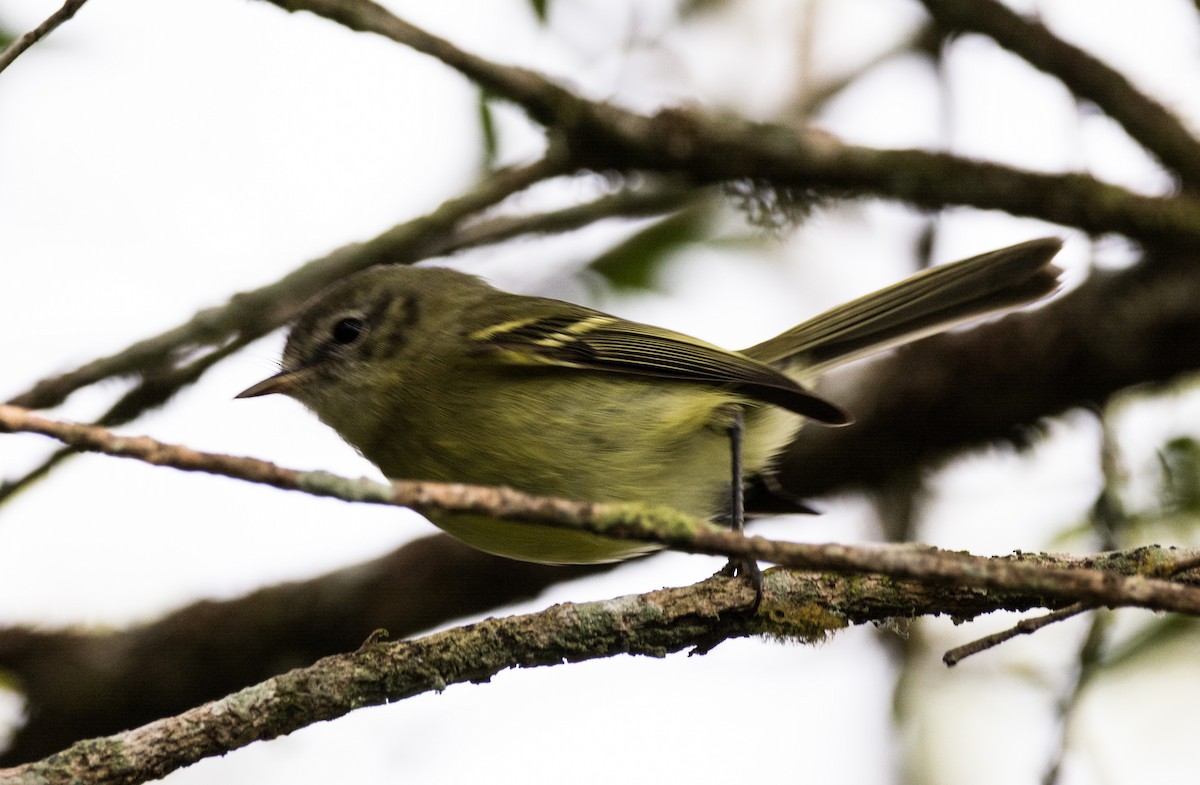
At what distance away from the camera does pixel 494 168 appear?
4.84 m

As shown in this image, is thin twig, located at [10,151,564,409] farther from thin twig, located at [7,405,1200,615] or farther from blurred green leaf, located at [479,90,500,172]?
thin twig, located at [7,405,1200,615]

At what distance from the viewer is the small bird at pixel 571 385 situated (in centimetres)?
363

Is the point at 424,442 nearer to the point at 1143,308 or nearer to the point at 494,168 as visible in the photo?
the point at 494,168

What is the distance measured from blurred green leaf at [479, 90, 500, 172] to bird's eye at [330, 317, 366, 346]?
0.90 metres

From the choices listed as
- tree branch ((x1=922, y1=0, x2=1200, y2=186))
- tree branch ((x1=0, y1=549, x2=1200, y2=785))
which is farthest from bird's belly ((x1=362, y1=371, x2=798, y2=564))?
tree branch ((x1=922, y1=0, x2=1200, y2=186))

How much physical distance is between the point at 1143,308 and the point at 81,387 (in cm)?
425

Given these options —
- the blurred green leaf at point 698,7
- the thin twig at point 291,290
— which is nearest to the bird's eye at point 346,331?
the thin twig at point 291,290

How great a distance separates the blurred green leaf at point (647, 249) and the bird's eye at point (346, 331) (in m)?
1.14

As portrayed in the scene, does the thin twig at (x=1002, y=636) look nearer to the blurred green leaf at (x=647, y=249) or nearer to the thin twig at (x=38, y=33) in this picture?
the thin twig at (x=38, y=33)

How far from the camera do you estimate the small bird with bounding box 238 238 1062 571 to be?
3.63 metres

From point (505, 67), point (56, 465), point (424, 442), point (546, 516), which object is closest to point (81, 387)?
point (56, 465)

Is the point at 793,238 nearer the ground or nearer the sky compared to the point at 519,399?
nearer the sky

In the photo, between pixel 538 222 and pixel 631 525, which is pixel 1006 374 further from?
pixel 631 525

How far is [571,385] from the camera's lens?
3850mm
